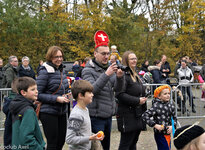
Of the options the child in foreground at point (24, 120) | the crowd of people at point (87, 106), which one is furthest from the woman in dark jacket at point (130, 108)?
the child in foreground at point (24, 120)

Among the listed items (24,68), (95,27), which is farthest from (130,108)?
(95,27)

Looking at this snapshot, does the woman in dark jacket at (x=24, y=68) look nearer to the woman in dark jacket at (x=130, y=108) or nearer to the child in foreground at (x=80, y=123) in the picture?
the woman in dark jacket at (x=130, y=108)

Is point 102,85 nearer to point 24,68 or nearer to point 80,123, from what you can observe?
point 80,123

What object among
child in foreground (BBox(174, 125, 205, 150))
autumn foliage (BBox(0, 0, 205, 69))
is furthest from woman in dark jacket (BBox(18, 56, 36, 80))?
autumn foliage (BBox(0, 0, 205, 69))

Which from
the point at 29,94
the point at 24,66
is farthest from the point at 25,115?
the point at 24,66

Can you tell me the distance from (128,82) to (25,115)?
1590 millimetres

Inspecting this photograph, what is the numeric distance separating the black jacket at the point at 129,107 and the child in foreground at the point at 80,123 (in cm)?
73

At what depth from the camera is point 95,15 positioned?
Answer: 1797cm

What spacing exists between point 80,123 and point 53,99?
72cm

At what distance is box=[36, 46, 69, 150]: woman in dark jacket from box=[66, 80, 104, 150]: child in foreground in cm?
49

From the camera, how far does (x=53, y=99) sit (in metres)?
3.32

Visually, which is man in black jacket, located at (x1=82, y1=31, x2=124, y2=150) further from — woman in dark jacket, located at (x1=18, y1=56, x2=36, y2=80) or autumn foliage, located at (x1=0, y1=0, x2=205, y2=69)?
autumn foliage, located at (x1=0, y1=0, x2=205, y2=69)

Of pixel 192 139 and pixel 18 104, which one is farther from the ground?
pixel 18 104

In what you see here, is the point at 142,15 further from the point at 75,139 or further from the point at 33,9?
the point at 75,139
